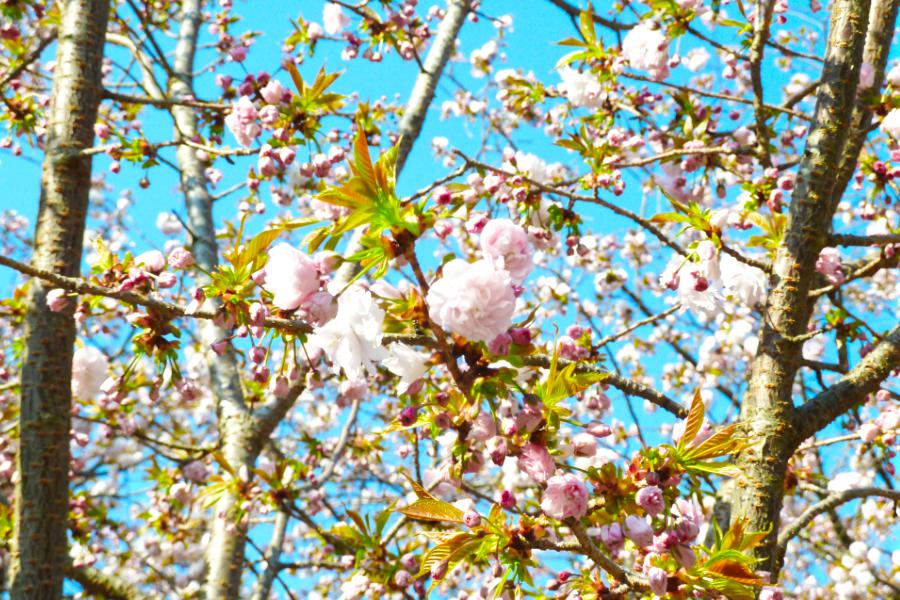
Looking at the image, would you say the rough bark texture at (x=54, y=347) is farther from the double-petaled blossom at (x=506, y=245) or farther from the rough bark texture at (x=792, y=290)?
the rough bark texture at (x=792, y=290)

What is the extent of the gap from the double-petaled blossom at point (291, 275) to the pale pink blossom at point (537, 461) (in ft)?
1.39

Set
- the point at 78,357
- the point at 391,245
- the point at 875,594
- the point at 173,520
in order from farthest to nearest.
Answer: the point at 875,594 → the point at 173,520 → the point at 78,357 → the point at 391,245

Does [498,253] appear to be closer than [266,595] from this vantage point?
Yes

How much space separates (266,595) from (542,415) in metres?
2.97

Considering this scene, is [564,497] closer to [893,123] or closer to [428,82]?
[893,123]

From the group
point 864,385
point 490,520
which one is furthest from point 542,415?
point 864,385

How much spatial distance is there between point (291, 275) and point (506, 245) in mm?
338

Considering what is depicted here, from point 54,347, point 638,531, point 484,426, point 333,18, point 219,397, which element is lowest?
point 638,531

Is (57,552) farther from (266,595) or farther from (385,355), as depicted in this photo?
(385,355)

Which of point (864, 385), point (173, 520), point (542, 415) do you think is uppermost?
point (173, 520)

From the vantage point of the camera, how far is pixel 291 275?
3.92 ft

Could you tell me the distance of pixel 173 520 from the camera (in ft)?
11.9

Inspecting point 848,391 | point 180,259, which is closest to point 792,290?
point 848,391

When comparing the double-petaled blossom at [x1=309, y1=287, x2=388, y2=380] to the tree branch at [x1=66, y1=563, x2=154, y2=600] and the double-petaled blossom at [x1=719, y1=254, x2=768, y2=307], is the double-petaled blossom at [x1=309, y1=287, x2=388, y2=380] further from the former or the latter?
the tree branch at [x1=66, y1=563, x2=154, y2=600]
